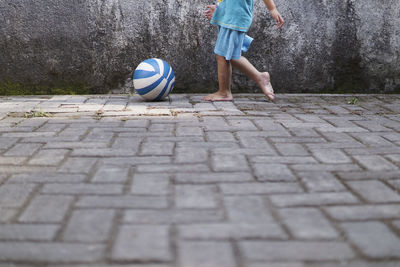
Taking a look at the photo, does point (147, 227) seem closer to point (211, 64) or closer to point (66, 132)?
point (66, 132)

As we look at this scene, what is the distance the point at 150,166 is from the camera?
2.07 meters

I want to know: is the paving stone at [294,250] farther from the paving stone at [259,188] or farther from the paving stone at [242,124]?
the paving stone at [242,124]

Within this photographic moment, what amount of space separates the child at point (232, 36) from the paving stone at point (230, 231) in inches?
105

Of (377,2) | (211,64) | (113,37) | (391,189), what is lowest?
(391,189)

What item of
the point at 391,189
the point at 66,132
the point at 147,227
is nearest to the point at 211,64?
the point at 66,132

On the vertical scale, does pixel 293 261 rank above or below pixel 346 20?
below

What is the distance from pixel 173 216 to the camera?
1520mm

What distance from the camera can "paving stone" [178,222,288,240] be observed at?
4.48 ft

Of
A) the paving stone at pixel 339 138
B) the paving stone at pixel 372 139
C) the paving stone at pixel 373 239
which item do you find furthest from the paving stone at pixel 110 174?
the paving stone at pixel 372 139

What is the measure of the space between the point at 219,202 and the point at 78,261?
0.61 m

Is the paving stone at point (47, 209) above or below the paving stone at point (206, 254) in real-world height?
above

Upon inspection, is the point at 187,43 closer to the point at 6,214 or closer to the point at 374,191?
the point at 374,191

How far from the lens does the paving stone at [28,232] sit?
136 cm

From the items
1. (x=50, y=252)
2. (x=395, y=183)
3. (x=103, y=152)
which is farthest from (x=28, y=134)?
(x=395, y=183)
